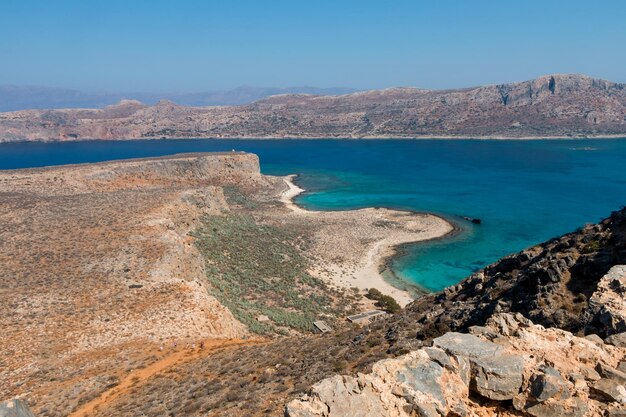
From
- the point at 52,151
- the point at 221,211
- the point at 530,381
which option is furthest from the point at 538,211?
the point at 52,151

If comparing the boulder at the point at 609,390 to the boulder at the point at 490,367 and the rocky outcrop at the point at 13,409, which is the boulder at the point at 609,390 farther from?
the rocky outcrop at the point at 13,409

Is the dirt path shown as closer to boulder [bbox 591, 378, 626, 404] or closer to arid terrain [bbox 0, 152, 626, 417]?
arid terrain [bbox 0, 152, 626, 417]

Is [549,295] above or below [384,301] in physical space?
above

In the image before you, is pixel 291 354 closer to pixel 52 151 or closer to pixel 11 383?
pixel 11 383

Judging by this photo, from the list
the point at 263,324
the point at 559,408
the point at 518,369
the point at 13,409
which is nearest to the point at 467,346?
the point at 518,369

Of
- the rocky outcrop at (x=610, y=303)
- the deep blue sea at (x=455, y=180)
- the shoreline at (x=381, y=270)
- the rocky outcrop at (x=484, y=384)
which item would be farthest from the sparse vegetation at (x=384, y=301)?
the rocky outcrop at (x=484, y=384)

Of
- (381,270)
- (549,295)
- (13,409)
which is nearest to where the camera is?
(13,409)

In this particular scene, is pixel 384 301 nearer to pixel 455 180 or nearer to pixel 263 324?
pixel 263 324
